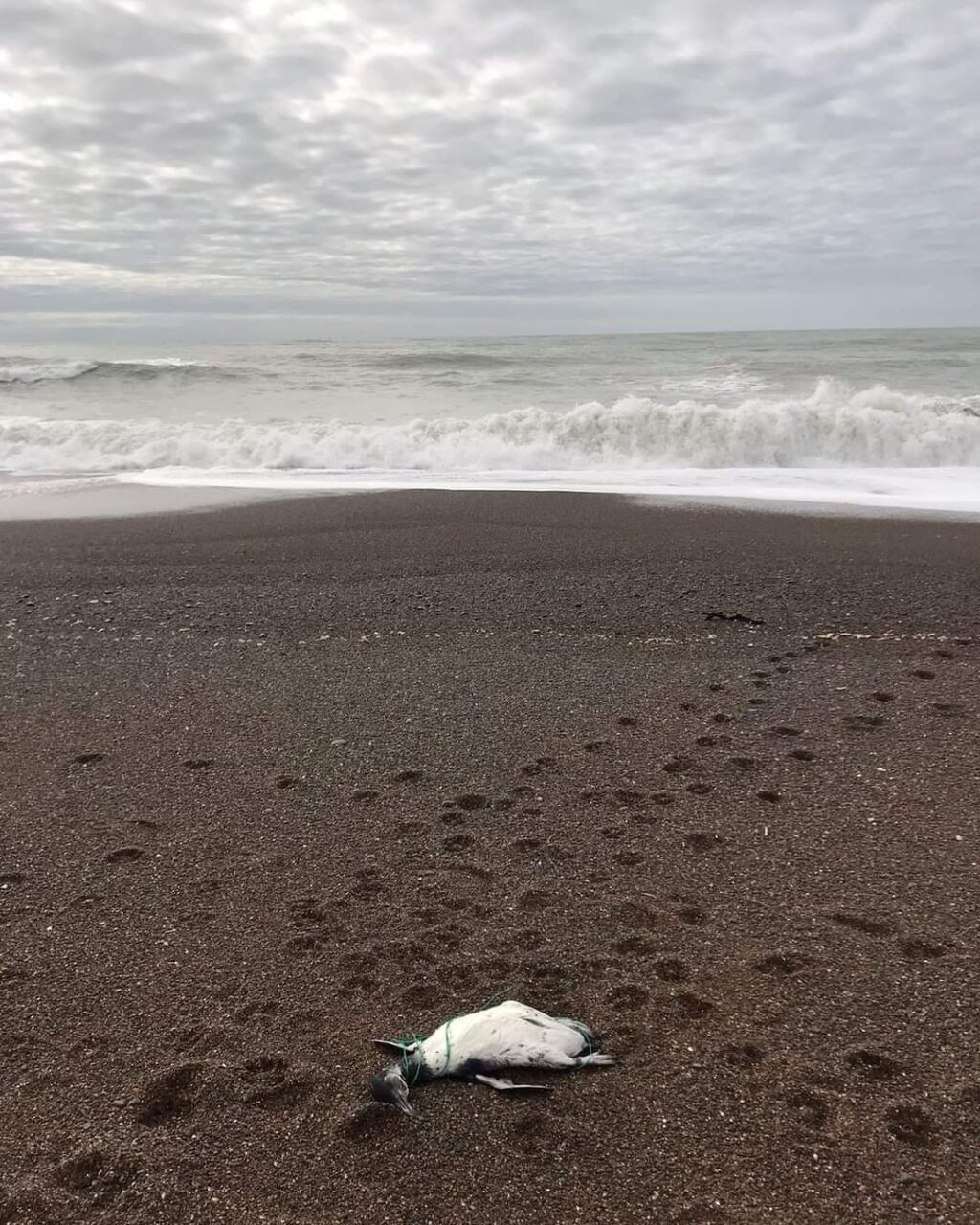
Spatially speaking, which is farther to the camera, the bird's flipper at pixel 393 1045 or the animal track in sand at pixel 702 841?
the animal track in sand at pixel 702 841

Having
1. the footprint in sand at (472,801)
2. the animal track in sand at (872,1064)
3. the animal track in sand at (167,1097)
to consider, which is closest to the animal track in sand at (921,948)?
the animal track in sand at (872,1064)

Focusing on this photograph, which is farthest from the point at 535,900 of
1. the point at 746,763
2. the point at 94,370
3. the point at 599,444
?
the point at 94,370

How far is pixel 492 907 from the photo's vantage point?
266 cm

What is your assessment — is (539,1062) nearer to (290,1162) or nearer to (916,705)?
(290,1162)

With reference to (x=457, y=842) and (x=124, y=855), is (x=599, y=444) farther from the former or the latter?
(x=124, y=855)

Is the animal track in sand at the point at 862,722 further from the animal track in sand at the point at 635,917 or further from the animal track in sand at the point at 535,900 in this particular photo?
the animal track in sand at the point at 535,900

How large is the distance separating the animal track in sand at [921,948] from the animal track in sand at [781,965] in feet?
0.96

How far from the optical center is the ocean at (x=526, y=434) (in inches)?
477

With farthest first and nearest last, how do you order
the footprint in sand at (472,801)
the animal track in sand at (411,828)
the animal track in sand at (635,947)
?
1. the footprint in sand at (472,801)
2. the animal track in sand at (411,828)
3. the animal track in sand at (635,947)

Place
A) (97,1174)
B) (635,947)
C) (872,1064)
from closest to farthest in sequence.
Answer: (97,1174) → (872,1064) → (635,947)

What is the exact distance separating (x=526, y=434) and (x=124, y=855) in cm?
1336

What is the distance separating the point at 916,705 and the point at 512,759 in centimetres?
199

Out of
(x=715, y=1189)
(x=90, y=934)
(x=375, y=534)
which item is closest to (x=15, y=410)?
(x=375, y=534)

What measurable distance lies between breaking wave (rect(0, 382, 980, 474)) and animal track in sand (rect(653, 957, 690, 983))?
11678 mm
